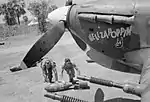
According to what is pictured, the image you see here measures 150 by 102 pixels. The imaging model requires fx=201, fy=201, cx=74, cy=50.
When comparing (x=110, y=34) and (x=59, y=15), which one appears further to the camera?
(x=59, y=15)

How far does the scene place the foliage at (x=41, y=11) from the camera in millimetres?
32719

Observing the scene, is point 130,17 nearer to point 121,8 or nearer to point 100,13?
point 121,8

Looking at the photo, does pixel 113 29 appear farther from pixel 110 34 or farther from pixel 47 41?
pixel 47 41

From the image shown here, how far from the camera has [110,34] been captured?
4.84 meters

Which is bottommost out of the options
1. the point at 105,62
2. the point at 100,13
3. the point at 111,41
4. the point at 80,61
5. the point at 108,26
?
the point at 80,61

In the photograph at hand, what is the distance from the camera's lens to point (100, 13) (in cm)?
489

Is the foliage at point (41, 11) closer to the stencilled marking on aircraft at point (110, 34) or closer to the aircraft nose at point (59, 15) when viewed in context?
the aircraft nose at point (59, 15)

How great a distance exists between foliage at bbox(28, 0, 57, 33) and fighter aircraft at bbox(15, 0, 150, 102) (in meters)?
27.3

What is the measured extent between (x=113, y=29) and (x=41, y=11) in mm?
31313

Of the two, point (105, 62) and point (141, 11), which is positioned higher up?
point (141, 11)

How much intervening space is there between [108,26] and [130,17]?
590 mm

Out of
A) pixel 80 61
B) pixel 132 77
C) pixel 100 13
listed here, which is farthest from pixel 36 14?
pixel 100 13

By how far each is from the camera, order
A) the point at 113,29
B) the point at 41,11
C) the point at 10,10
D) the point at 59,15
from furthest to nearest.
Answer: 1. the point at 10,10
2. the point at 41,11
3. the point at 59,15
4. the point at 113,29

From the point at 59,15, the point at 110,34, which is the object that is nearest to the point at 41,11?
the point at 59,15
